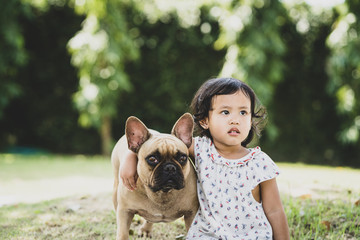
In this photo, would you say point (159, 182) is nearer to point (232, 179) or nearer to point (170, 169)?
point (170, 169)

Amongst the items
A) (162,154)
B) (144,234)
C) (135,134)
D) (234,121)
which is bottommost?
(144,234)

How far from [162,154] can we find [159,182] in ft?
0.74

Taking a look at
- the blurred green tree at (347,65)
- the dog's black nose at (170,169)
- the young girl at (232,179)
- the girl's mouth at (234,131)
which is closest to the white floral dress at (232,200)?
the young girl at (232,179)

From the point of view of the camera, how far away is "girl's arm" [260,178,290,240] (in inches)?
106

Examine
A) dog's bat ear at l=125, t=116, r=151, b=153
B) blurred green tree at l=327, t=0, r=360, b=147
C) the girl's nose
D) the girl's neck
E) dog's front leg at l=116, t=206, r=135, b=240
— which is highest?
blurred green tree at l=327, t=0, r=360, b=147

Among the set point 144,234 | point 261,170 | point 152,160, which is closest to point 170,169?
point 152,160

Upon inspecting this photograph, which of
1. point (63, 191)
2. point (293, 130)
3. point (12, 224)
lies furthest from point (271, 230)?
point (293, 130)

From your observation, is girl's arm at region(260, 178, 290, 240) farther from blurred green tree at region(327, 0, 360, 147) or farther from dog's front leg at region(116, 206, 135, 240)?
blurred green tree at region(327, 0, 360, 147)

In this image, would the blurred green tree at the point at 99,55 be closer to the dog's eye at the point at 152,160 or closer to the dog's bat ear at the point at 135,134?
the dog's bat ear at the point at 135,134

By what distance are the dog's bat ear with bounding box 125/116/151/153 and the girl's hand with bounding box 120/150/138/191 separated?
0.28ft

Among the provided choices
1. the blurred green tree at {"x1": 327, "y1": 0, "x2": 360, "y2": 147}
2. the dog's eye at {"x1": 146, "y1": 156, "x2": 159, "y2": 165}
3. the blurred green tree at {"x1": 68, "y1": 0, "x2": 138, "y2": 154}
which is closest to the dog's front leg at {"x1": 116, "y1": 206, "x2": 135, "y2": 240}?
the dog's eye at {"x1": 146, "y1": 156, "x2": 159, "y2": 165}

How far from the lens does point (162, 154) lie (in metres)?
2.69

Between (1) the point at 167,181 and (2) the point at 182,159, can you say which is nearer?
(1) the point at 167,181

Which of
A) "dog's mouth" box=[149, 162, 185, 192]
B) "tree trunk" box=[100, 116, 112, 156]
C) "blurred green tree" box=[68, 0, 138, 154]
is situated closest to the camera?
"dog's mouth" box=[149, 162, 185, 192]
